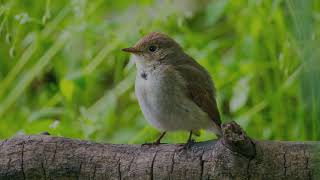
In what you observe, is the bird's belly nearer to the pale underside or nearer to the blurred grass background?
the pale underside

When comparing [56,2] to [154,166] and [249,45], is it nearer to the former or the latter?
[249,45]

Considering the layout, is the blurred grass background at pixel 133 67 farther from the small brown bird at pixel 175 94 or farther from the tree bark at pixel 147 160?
the tree bark at pixel 147 160

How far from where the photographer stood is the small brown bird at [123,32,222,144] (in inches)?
139

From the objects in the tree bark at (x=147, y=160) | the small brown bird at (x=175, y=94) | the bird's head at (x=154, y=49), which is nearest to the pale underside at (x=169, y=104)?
the small brown bird at (x=175, y=94)

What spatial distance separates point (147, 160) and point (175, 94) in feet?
2.16

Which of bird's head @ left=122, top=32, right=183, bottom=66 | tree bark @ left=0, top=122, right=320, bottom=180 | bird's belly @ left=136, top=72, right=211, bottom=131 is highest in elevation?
bird's head @ left=122, top=32, right=183, bottom=66

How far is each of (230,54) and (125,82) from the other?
1202mm

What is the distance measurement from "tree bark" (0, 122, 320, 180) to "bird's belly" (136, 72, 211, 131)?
0.45 m

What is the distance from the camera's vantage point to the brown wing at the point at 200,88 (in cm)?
359

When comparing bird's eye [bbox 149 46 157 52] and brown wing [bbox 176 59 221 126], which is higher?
bird's eye [bbox 149 46 157 52]

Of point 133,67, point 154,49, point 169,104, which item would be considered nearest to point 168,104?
point 169,104

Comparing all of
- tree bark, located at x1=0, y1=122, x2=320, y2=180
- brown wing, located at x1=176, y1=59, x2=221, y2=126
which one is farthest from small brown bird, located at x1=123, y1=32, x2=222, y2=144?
tree bark, located at x1=0, y1=122, x2=320, y2=180

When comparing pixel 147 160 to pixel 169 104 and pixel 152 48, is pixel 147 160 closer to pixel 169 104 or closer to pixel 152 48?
pixel 169 104

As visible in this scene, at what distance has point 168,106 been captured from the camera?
11.5 feet
